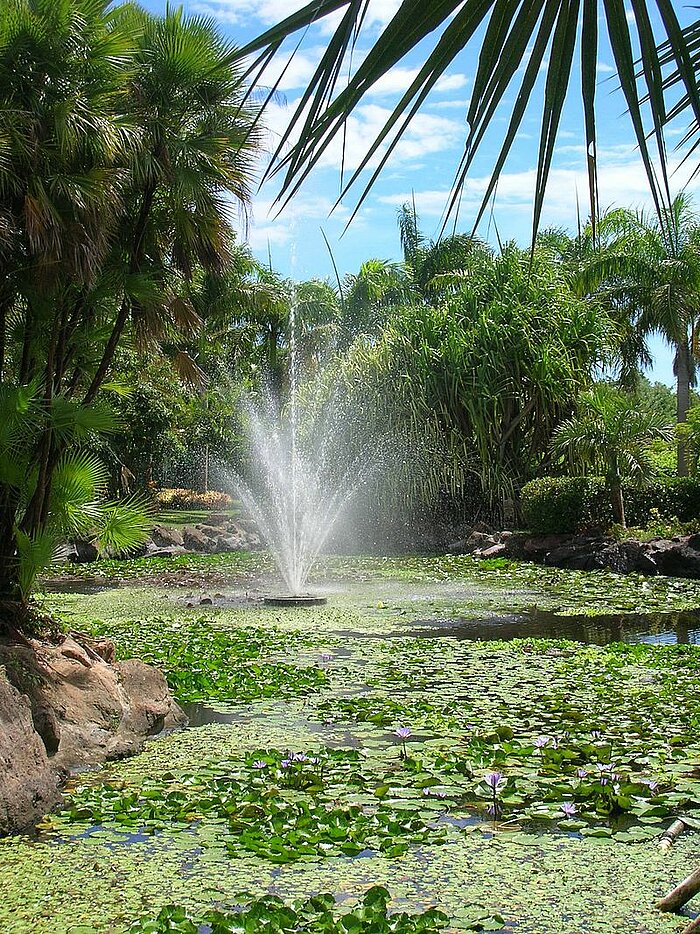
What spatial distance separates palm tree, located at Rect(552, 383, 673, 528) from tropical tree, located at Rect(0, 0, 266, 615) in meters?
11.3

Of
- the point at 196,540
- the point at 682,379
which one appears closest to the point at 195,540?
the point at 196,540

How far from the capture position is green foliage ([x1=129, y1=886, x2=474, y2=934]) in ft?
10.8

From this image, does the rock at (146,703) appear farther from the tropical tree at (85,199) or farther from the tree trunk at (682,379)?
the tree trunk at (682,379)

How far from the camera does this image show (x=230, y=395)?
33906 millimetres

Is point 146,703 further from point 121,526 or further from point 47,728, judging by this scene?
point 121,526

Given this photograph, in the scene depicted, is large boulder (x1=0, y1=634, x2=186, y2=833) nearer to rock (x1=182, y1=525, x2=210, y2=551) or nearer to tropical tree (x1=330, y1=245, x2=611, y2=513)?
rock (x1=182, y1=525, x2=210, y2=551)

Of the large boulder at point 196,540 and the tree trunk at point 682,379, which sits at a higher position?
the tree trunk at point 682,379

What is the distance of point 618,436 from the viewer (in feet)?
58.7

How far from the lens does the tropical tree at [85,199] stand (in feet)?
21.2

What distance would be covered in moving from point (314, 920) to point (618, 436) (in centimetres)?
1550

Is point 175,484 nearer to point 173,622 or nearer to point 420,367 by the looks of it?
point 420,367

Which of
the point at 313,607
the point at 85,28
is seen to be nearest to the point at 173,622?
the point at 313,607

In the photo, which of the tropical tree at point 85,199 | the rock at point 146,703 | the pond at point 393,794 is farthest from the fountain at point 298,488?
the rock at point 146,703

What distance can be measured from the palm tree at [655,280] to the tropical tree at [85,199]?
17392 millimetres
